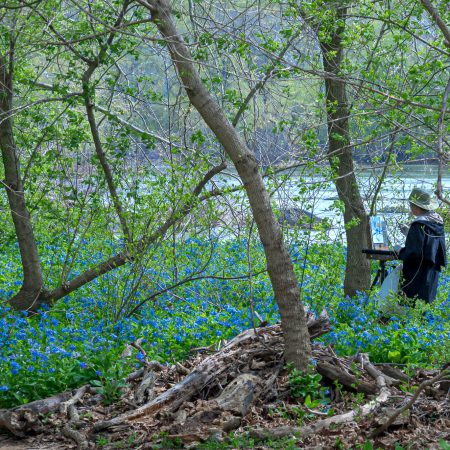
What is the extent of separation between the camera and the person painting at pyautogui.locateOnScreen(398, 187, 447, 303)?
857 cm

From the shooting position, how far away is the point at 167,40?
5199 millimetres

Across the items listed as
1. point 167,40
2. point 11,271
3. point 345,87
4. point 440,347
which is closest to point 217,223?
point 345,87

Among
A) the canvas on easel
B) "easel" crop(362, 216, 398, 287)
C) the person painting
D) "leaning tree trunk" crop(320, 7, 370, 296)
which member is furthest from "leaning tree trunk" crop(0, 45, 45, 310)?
the person painting

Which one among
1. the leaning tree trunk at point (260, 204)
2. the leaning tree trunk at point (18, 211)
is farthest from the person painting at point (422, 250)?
the leaning tree trunk at point (18, 211)

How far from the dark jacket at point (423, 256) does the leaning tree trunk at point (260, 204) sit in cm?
330

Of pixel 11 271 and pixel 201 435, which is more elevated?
pixel 11 271

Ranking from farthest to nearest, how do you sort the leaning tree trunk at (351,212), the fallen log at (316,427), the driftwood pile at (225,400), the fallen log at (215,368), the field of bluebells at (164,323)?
the leaning tree trunk at (351,212) → the field of bluebells at (164,323) → the fallen log at (215,368) → the driftwood pile at (225,400) → the fallen log at (316,427)

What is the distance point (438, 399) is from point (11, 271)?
7153mm

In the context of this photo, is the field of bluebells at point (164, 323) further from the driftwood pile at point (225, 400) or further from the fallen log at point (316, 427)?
the fallen log at point (316, 427)

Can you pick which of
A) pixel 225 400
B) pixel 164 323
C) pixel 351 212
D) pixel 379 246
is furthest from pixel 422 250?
pixel 225 400

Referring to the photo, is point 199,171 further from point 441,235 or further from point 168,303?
point 441,235

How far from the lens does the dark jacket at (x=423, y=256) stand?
8.57 meters

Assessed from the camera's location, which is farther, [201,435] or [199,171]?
[199,171]

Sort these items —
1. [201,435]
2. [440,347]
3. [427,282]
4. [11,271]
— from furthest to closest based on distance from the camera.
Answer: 1. [11,271]
2. [427,282]
3. [440,347]
4. [201,435]
